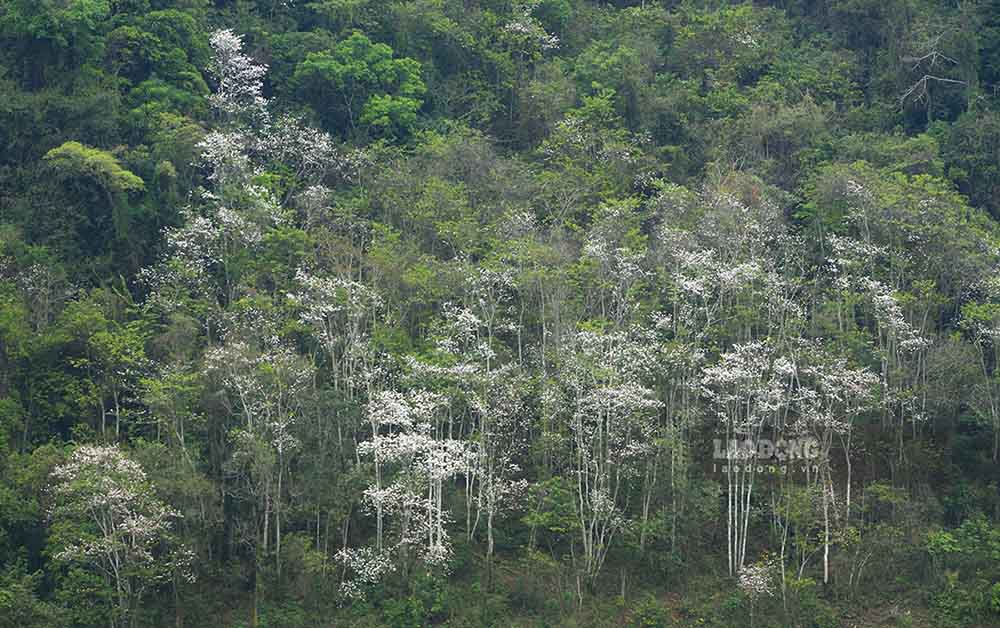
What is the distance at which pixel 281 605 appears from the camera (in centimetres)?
2789

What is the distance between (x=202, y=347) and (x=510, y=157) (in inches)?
472

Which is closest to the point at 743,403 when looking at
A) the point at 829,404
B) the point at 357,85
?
the point at 829,404

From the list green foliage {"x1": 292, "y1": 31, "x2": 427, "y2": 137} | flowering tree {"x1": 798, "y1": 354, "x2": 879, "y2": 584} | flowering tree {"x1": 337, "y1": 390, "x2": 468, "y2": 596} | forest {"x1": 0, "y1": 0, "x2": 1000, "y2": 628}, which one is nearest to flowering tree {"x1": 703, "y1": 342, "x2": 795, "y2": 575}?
forest {"x1": 0, "y1": 0, "x2": 1000, "y2": 628}

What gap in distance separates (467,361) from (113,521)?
791 centimetres

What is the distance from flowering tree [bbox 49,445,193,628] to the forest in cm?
10

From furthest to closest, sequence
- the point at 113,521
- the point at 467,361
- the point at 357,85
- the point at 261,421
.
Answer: the point at 357,85, the point at 467,361, the point at 261,421, the point at 113,521

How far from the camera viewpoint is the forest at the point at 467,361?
27.8m

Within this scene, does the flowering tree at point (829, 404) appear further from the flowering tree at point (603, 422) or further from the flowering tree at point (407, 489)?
the flowering tree at point (407, 489)

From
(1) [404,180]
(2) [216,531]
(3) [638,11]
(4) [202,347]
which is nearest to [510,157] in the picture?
(1) [404,180]

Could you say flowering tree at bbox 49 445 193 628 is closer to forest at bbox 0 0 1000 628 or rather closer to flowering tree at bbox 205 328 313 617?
forest at bbox 0 0 1000 628

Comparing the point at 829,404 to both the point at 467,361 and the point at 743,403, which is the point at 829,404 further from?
the point at 467,361

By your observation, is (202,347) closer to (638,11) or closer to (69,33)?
(69,33)

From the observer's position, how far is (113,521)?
26.5 meters

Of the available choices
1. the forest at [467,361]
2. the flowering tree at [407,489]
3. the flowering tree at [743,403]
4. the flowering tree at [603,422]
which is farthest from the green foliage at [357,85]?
the flowering tree at [743,403]
